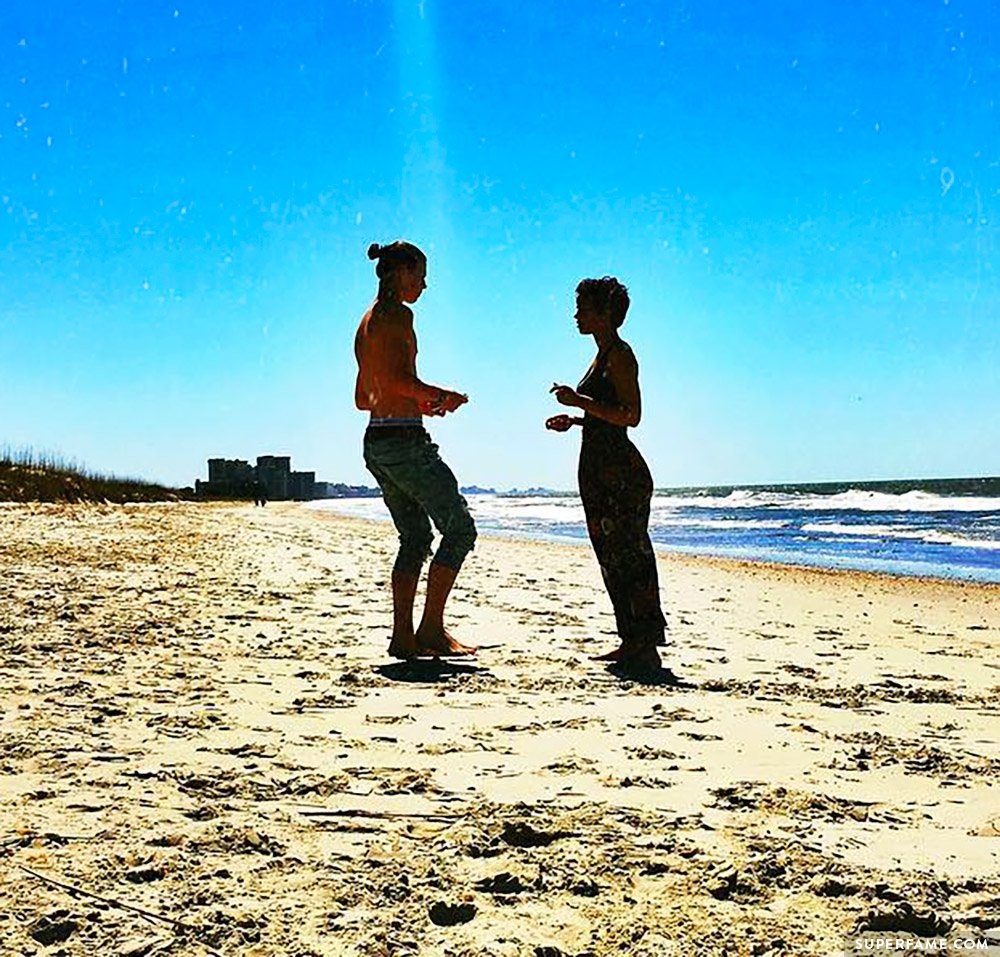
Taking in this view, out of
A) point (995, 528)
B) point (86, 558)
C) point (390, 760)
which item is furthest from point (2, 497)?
point (995, 528)

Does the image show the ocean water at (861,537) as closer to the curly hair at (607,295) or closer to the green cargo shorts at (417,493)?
the curly hair at (607,295)

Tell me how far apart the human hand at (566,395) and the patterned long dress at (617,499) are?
7.3 inches

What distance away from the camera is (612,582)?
4863mm

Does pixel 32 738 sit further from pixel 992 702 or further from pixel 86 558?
pixel 86 558

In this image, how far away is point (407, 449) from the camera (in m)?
4.70

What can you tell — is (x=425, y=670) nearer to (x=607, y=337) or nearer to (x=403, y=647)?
(x=403, y=647)

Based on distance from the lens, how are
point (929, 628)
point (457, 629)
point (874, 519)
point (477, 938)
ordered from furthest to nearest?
point (874, 519)
point (929, 628)
point (457, 629)
point (477, 938)

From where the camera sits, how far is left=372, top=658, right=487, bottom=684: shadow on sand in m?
4.12

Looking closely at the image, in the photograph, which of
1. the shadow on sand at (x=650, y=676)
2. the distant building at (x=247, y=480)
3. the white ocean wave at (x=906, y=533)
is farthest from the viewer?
the distant building at (x=247, y=480)

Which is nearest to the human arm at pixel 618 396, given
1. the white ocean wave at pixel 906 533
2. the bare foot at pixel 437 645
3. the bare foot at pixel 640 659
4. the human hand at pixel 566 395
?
the human hand at pixel 566 395

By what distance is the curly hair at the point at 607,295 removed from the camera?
15.9 feet

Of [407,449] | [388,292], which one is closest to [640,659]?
[407,449]

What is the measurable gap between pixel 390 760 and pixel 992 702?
104 inches

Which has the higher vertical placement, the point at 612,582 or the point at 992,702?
the point at 612,582
